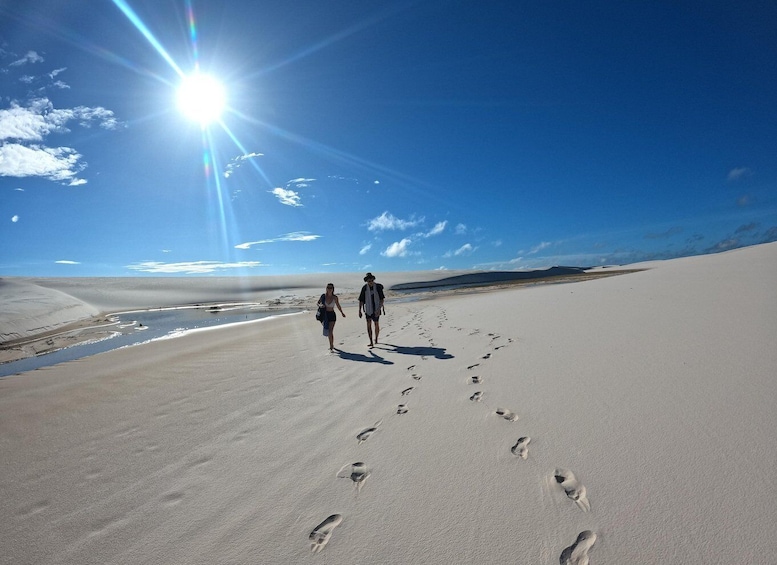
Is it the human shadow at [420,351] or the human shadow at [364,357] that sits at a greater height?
the human shadow at [420,351]

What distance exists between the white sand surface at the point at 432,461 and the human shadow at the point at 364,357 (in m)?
0.68

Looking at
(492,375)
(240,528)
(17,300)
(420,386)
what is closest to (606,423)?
(492,375)

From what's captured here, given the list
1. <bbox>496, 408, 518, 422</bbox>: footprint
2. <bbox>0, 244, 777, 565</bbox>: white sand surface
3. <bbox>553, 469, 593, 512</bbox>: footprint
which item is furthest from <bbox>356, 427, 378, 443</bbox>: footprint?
<bbox>553, 469, 593, 512</bbox>: footprint

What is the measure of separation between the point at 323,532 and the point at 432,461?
1080 millimetres

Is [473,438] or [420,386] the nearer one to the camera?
[473,438]

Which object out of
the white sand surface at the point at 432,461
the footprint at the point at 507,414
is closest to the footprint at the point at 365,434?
the white sand surface at the point at 432,461

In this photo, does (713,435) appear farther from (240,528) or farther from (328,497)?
(240,528)

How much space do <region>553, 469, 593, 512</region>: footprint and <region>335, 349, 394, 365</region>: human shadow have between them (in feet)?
13.5

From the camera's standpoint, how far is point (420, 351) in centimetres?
704

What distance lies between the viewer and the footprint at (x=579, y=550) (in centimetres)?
176

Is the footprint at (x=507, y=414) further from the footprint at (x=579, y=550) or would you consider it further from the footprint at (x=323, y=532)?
the footprint at (x=323, y=532)

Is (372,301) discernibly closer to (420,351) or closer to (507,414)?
(420,351)

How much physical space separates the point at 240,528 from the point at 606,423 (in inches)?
128

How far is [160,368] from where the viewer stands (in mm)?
7324
